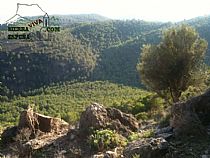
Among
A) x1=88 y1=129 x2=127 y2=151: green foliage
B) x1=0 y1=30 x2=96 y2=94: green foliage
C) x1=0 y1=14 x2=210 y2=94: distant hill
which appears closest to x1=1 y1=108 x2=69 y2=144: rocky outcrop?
x1=88 y1=129 x2=127 y2=151: green foliage

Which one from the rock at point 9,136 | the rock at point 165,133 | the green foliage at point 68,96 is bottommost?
the green foliage at point 68,96

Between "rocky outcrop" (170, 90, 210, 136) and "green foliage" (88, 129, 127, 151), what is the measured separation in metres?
1.73

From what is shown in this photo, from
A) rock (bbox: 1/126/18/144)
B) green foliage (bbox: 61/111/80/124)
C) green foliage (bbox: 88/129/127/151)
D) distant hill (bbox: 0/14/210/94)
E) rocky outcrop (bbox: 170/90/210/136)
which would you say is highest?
rocky outcrop (bbox: 170/90/210/136)

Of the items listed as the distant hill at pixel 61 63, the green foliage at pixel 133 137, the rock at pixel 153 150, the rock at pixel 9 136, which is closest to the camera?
the rock at pixel 153 150

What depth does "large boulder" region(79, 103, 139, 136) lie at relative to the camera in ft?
37.9

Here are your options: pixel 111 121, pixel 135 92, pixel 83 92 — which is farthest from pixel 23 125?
pixel 83 92

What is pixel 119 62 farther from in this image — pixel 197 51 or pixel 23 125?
pixel 23 125

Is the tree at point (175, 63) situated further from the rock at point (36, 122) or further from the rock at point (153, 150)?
the rock at point (153, 150)

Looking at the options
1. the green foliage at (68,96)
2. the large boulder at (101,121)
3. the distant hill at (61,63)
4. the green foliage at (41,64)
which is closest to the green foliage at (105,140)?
the large boulder at (101,121)

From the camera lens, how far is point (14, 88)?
124 metres

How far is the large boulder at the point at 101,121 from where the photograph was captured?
37.9 feet

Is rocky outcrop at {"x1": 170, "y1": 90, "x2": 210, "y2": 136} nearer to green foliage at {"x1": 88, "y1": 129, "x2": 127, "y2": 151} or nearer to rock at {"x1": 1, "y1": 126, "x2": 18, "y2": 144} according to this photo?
A: green foliage at {"x1": 88, "y1": 129, "x2": 127, "y2": 151}

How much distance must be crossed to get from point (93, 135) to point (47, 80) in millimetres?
123204

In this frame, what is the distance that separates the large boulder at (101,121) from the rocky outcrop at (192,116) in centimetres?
225
